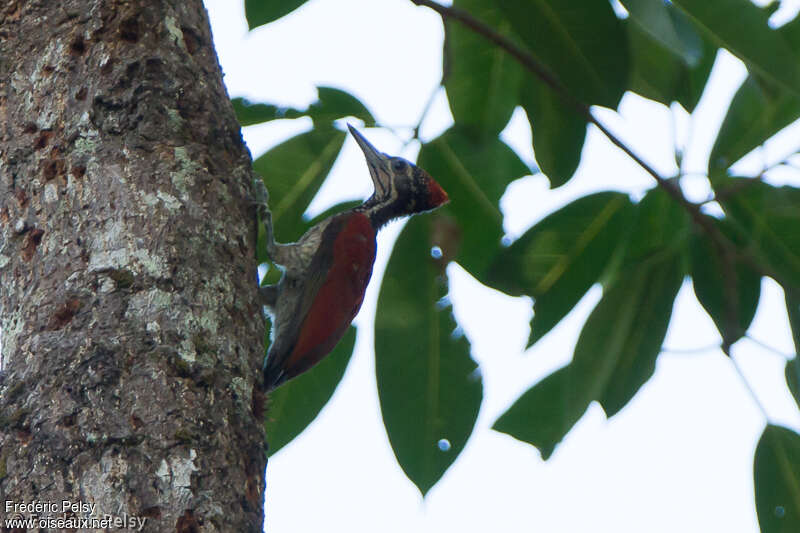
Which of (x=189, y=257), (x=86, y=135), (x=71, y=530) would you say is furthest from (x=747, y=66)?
(x=71, y=530)

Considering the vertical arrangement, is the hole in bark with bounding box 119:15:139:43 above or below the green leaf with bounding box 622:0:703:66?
above

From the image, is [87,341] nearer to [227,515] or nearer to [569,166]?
[227,515]

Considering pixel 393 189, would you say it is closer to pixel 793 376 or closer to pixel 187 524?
pixel 793 376

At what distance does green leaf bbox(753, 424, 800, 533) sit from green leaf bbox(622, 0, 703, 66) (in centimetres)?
127

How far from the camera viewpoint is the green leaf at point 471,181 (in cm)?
301

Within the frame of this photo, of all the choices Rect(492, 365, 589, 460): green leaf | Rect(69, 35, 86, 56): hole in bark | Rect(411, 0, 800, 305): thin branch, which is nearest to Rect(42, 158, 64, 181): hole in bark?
Rect(69, 35, 86, 56): hole in bark

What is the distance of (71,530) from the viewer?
156 cm

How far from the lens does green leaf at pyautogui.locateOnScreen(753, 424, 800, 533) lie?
287cm

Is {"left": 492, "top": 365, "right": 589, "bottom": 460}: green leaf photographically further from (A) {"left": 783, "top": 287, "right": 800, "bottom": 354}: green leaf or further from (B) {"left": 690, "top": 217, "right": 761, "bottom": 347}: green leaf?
(A) {"left": 783, "top": 287, "right": 800, "bottom": 354}: green leaf

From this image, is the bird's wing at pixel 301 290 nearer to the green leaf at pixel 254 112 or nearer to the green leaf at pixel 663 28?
the green leaf at pixel 254 112

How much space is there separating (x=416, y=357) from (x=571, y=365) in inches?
17.9

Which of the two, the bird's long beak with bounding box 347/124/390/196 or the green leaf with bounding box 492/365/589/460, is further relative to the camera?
the bird's long beak with bounding box 347/124/390/196

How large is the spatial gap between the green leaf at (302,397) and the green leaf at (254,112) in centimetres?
74

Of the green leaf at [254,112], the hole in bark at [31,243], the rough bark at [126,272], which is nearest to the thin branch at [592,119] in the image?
the green leaf at [254,112]
